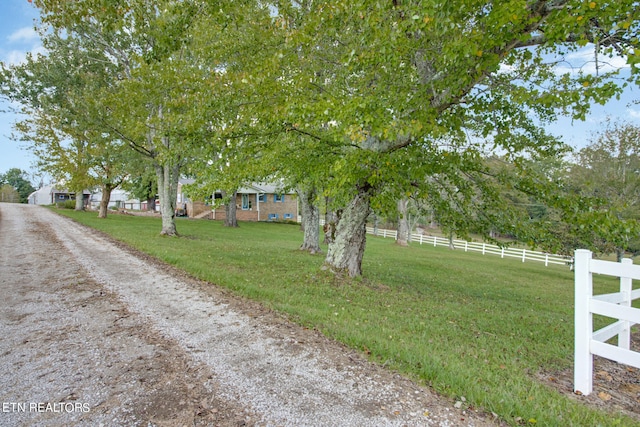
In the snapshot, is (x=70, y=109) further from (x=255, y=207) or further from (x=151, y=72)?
(x=255, y=207)

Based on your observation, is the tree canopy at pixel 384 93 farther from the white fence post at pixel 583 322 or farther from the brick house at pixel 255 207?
the brick house at pixel 255 207

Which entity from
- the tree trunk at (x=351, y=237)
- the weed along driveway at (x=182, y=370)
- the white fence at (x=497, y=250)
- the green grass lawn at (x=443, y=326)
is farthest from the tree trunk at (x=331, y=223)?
the white fence at (x=497, y=250)

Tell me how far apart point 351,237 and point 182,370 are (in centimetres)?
530

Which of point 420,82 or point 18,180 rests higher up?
point 18,180

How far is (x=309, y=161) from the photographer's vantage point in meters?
7.41

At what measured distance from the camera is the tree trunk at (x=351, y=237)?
7.79 meters

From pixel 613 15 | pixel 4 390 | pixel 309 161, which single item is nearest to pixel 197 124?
pixel 309 161

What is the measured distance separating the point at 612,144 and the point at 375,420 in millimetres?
24399

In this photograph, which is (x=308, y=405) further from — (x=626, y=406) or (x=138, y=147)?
(x=138, y=147)

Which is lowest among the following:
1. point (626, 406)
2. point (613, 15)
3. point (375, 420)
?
point (626, 406)

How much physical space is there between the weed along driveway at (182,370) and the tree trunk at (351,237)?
10.6ft

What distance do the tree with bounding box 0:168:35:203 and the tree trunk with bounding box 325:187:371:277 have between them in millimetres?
101027

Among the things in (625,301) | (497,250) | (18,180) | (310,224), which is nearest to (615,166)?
(497,250)

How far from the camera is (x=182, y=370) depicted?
315 cm
